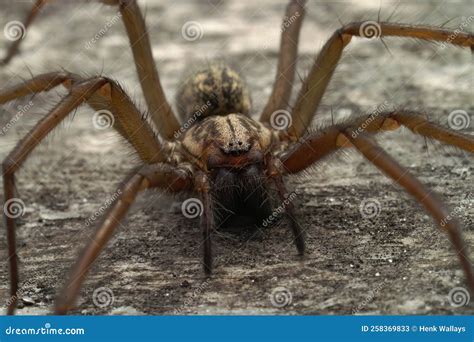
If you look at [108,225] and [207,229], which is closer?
[108,225]

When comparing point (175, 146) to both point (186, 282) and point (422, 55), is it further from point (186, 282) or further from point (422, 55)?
point (422, 55)

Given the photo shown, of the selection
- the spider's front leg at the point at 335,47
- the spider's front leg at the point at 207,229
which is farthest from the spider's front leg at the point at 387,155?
the spider's front leg at the point at 207,229

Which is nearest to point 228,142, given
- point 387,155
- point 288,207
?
point 288,207

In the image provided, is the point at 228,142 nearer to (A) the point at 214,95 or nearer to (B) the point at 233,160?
(B) the point at 233,160

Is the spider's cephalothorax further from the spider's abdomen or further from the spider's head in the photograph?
the spider's abdomen

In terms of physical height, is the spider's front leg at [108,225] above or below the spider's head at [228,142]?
below

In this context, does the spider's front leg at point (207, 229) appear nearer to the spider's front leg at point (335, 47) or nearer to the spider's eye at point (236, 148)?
the spider's eye at point (236, 148)

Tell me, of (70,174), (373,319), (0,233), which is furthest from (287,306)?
(70,174)
